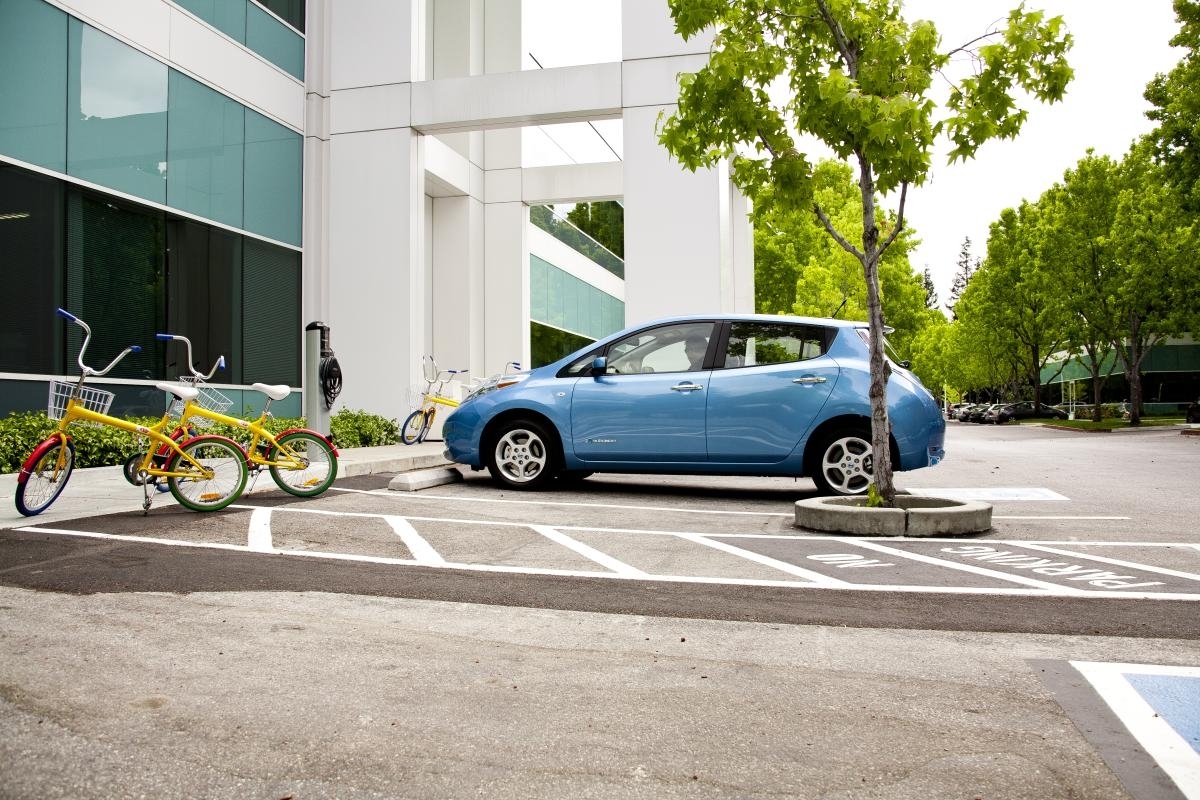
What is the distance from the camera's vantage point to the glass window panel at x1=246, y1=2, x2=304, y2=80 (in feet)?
54.6

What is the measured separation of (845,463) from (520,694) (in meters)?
6.41

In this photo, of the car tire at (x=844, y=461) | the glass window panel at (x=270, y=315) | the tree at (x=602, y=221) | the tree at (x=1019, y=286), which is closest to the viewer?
the car tire at (x=844, y=461)

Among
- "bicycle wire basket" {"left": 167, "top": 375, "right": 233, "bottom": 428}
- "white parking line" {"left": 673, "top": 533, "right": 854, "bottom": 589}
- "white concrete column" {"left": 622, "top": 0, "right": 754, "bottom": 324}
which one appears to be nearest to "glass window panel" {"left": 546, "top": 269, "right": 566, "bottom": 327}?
"white concrete column" {"left": 622, "top": 0, "right": 754, "bottom": 324}

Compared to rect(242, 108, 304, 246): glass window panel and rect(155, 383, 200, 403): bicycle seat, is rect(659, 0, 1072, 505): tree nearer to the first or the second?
rect(155, 383, 200, 403): bicycle seat

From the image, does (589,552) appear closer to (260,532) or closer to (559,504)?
(260,532)

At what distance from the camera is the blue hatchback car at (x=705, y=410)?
30.9 feet

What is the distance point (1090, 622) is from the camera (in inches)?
186

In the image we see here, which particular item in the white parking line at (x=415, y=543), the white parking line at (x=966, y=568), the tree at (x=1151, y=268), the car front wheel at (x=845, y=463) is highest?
the tree at (x=1151, y=268)

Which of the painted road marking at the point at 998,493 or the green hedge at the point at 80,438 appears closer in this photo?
the painted road marking at the point at 998,493

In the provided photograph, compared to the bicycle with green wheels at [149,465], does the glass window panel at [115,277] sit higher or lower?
higher

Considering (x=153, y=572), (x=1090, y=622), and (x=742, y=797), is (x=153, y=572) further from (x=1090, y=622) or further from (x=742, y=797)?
(x=1090, y=622)

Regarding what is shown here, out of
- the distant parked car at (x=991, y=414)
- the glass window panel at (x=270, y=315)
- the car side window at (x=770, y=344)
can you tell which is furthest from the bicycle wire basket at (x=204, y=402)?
the distant parked car at (x=991, y=414)

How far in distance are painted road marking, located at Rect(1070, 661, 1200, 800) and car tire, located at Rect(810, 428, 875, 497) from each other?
5.44 m

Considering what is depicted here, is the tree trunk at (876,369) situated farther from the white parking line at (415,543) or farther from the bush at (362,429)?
the bush at (362,429)
